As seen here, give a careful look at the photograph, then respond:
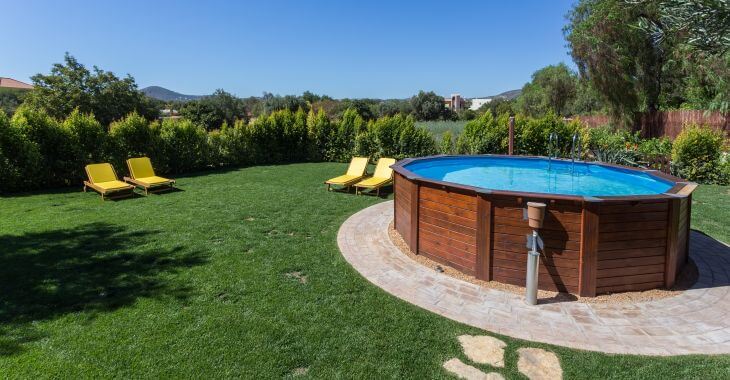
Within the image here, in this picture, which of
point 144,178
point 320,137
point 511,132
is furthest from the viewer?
point 320,137

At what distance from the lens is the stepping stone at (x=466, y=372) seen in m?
3.05

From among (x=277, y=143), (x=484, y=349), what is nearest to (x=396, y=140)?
(x=277, y=143)

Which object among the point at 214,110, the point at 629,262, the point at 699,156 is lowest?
the point at 629,262

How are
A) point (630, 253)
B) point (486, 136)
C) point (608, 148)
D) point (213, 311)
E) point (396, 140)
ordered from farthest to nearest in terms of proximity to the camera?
1. point (396, 140)
2. point (608, 148)
3. point (486, 136)
4. point (630, 253)
5. point (213, 311)

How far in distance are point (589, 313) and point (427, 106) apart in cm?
6060

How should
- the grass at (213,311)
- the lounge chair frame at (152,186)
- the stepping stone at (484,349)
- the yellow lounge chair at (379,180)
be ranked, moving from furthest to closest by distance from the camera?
the lounge chair frame at (152,186) → the yellow lounge chair at (379,180) → the stepping stone at (484,349) → the grass at (213,311)

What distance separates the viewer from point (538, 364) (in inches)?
127

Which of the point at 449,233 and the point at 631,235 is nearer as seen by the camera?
the point at 631,235

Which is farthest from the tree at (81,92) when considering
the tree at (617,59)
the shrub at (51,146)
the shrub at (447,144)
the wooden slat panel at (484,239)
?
the wooden slat panel at (484,239)

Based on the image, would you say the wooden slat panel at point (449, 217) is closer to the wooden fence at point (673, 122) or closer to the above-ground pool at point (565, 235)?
the above-ground pool at point (565, 235)

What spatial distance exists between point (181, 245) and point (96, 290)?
1.65m

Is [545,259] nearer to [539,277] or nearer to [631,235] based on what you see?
[539,277]

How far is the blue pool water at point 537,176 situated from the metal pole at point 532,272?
3721mm

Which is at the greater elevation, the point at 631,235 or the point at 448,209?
the point at 448,209
